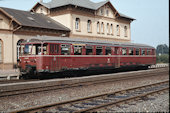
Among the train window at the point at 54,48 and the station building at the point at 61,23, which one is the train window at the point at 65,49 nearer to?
the train window at the point at 54,48

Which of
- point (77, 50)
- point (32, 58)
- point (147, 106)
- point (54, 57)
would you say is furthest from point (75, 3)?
point (147, 106)

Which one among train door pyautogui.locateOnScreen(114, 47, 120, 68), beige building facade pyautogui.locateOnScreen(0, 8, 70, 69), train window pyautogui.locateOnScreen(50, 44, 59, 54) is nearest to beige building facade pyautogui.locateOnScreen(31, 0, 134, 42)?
beige building facade pyautogui.locateOnScreen(0, 8, 70, 69)

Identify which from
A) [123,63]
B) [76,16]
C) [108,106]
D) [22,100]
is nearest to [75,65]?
[123,63]

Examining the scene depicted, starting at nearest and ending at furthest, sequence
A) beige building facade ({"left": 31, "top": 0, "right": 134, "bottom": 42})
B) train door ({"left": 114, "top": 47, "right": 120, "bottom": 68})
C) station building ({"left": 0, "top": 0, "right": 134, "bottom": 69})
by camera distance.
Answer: train door ({"left": 114, "top": 47, "right": 120, "bottom": 68}), station building ({"left": 0, "top": 0, "right": 134, "bottom": 69}), beige building facade ({"left": 31, "top": 0, "right": 134, "bottom": 42})

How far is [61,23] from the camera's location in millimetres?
33625

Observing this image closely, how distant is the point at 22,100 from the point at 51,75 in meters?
7.73

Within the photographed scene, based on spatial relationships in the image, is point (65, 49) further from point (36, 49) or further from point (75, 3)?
point (75, 3)

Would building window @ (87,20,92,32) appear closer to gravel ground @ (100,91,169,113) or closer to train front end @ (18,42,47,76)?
train front end @ (18,42,47,76)

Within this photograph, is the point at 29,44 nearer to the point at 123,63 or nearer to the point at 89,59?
the point at 89,59

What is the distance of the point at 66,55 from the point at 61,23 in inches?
663

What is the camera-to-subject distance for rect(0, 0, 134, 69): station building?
25.8 metres

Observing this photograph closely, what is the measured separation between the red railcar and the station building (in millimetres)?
6449

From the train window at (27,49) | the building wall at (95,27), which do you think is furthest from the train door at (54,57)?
the building wall at (95,27)

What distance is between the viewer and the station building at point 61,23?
84.5ft
